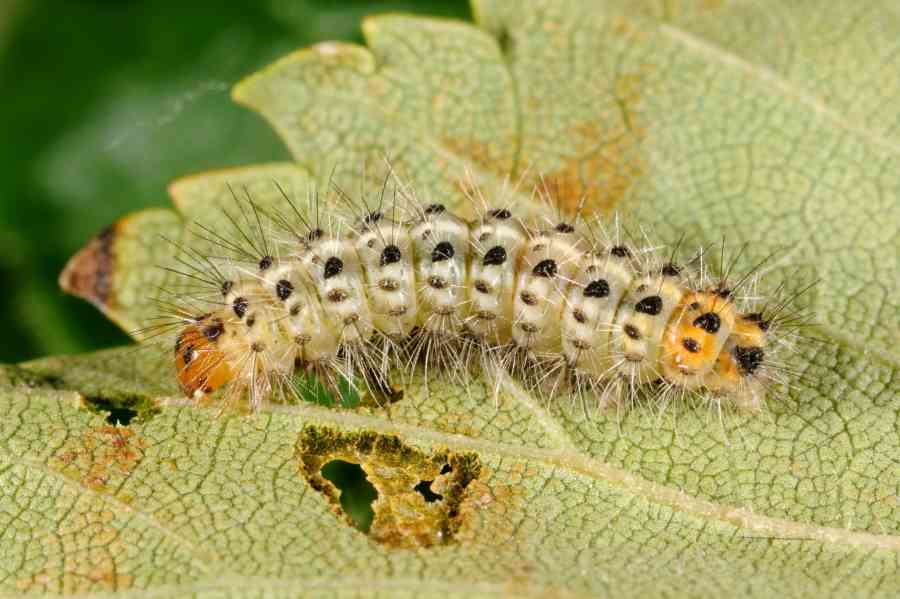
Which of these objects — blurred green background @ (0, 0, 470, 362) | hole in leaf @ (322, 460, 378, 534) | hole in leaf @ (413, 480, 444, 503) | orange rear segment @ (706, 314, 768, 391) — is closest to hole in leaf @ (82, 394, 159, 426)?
hole in leaf @ (322, 460, 378, 534)

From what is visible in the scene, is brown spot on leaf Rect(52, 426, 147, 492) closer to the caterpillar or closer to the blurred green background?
the caterpillar

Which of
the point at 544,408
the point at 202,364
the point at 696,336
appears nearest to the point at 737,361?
the point at 696,336

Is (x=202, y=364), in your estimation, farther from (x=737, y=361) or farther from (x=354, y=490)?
(x=737, y=361)

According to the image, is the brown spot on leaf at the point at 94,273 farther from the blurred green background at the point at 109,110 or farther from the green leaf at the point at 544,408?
the blurred green background at the point at 109,110

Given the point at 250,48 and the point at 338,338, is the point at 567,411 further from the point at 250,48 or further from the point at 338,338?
the point at 250,48

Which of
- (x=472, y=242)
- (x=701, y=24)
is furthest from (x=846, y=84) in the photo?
(x=472, y=242)
